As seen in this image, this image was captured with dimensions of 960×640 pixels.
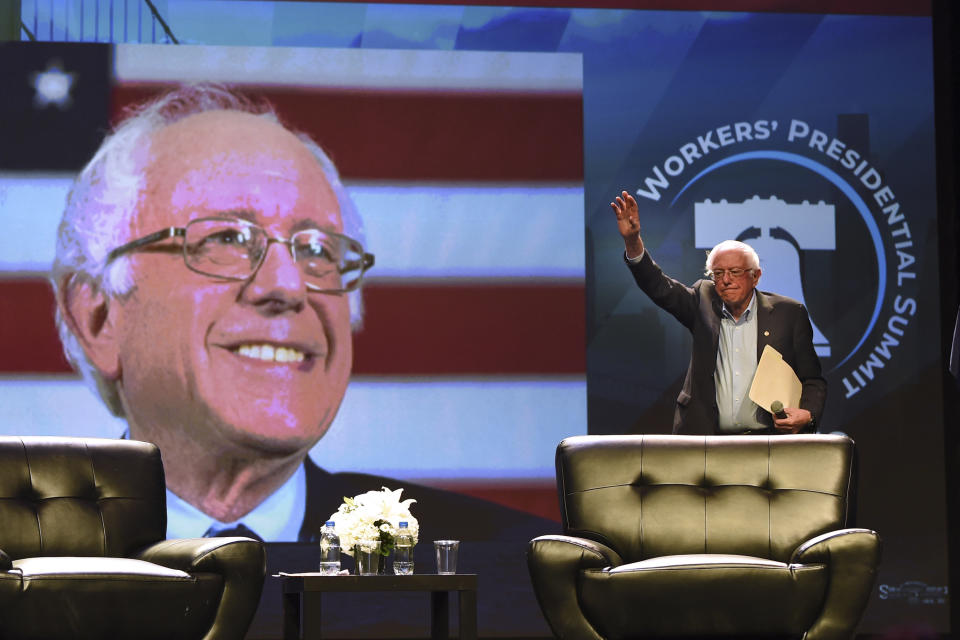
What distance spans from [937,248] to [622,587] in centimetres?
318

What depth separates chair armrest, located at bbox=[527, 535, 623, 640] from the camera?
136 inches

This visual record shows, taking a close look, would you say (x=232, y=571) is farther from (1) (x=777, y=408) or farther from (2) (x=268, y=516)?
(2) (x=268, y=516)

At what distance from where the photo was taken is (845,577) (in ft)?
11.2

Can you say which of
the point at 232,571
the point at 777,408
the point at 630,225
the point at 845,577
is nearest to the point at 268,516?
the point at 232,571

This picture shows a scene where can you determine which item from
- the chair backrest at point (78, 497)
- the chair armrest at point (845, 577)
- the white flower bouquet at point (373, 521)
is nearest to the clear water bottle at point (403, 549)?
the white flower bouquet at point (373, 521)

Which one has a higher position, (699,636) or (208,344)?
(208,344)

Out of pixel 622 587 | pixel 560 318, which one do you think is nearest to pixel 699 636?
pixel 622 587

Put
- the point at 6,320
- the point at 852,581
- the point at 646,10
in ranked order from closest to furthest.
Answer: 1. the point at 852,581
2. the point at 6,320
3. the point at 646,10

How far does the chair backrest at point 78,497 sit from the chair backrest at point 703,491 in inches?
52.7

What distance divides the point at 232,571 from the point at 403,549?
49 cm

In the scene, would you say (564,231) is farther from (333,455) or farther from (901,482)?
(901,482)

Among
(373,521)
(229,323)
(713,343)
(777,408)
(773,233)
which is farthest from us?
(773,233)

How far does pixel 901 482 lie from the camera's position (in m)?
5.72

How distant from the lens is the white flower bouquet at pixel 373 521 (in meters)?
3.57
